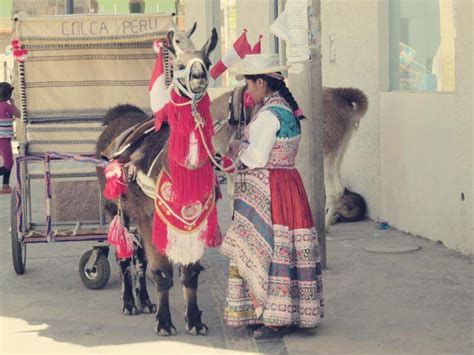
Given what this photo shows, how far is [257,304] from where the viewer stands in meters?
6.80

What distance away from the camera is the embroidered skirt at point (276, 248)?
22.1 feet

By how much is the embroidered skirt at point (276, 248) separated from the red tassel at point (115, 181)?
104 centimetres

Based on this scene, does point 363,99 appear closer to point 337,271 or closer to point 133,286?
point 337,271

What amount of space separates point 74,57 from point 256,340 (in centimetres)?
382

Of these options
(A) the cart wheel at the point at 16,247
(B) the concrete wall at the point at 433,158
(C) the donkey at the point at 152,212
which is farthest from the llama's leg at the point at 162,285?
(B) the concrete wall at the point at 433,158

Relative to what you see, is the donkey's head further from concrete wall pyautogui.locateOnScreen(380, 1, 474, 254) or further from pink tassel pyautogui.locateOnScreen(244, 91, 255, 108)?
concrete wall pyautogui.locateOnScreen(380, 1, 474, 254)

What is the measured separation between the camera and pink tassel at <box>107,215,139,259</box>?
25.4 ft

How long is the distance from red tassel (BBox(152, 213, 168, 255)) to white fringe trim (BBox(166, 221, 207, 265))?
1.2 inches

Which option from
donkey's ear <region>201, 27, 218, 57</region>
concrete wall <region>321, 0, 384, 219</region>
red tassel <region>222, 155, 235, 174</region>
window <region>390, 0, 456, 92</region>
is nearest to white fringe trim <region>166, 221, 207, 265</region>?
red tassel <region>222, 155, 235, 174</region>

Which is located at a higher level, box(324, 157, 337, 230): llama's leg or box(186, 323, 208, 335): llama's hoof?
box(324, 157, 337, 230): llama's leg

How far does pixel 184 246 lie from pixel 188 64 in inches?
47.1

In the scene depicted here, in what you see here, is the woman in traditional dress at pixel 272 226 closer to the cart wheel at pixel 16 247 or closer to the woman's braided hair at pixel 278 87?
the woman's braided hair at pixel 278 87

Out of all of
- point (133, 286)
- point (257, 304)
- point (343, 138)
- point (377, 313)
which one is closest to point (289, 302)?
point (257, 304)

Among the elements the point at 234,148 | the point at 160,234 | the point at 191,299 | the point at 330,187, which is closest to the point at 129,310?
the point at 191,299
